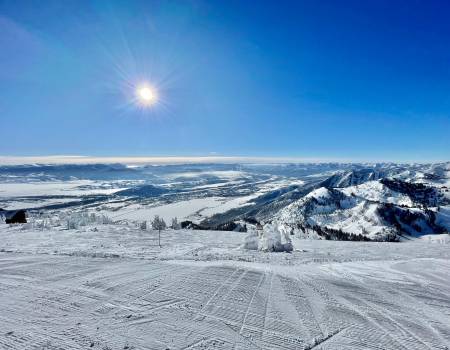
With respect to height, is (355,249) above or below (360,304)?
below

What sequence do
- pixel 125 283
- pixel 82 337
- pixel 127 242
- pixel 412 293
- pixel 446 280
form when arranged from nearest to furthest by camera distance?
pixel 82 337
pixel 125 283
pixel 412 293
pixel 446 280
pixel 127 242

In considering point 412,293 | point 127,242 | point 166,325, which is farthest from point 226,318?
point 127,242

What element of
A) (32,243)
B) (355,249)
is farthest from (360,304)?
(32,243)

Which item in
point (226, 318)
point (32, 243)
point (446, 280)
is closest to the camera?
point (226, 318)

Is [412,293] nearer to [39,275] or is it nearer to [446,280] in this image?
[446,280]

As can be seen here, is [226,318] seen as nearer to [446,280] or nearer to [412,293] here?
[412,293]

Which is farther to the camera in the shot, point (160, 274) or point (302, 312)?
point (160, 274)
